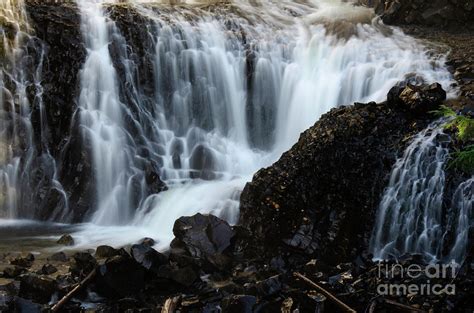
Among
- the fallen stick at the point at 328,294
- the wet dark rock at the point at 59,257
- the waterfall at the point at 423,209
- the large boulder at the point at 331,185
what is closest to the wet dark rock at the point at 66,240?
the wet dark rock at the point at 59,257

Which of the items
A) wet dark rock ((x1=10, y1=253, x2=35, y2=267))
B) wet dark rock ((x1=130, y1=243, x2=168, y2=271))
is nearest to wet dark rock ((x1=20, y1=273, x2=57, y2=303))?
wet dark rock ((x1=130, y1=243, x2=168, y2=271))

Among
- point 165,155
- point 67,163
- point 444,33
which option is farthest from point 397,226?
point 444,33

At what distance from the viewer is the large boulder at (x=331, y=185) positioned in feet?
29.6

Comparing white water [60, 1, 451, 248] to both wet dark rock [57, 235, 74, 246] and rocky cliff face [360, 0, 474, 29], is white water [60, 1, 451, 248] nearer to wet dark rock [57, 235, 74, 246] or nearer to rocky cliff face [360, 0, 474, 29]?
wet dark rock [57, 235, 74, 246]

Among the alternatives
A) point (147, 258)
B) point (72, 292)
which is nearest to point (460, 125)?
point (147, 258)

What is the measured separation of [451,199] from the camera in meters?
8.87

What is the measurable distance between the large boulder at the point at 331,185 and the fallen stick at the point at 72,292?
2801 millimetres

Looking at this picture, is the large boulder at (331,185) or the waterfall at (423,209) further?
the large boulder at (331,185)

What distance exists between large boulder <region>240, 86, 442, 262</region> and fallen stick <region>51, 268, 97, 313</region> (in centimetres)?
280

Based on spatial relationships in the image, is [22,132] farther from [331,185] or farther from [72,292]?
[331,185]

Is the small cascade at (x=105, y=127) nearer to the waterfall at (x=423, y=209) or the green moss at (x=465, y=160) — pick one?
the waterfall at (x=423, y=209)

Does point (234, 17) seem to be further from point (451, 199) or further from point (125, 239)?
point (451, 199)

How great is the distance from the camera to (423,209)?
9.07 m

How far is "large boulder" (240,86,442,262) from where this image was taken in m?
9.02
